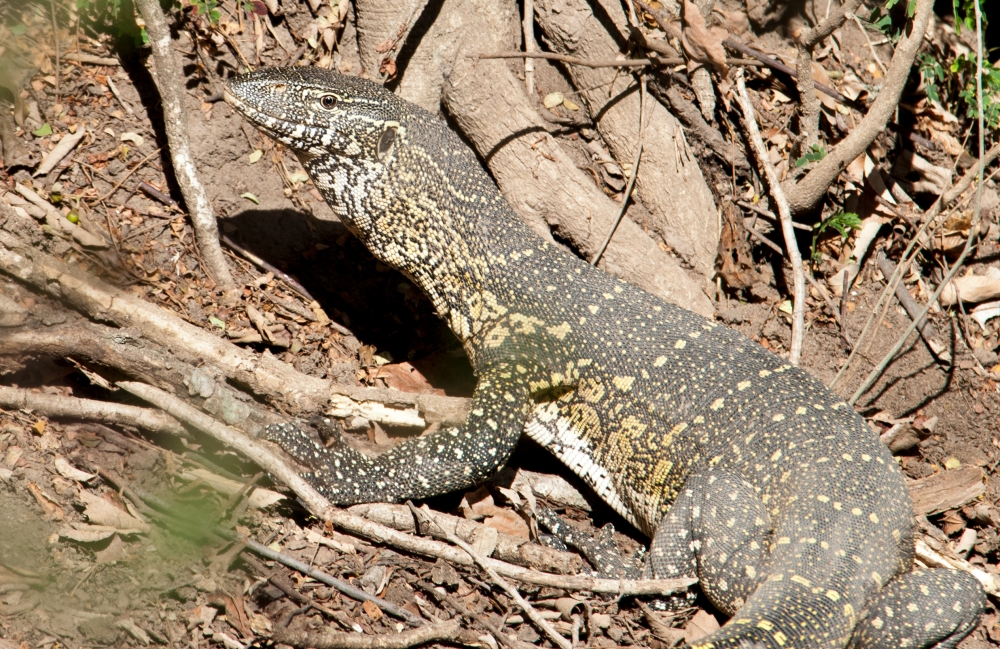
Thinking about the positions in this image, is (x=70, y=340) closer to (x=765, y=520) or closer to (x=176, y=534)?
(x=176, y=534)

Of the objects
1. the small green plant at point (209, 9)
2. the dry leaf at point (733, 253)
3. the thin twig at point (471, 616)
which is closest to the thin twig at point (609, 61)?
the dry leaf at point (733, 253)

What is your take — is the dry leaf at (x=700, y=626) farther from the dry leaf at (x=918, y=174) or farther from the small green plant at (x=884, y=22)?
the small green plant at (x=884, y=22)

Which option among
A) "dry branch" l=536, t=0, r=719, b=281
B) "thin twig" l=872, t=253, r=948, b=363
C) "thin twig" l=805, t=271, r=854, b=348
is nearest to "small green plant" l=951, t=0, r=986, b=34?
"thin twig" l=872, t=253, r=948, b=363

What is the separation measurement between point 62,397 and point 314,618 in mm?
1889

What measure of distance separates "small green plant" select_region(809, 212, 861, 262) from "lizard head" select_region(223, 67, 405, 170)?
13.1 feet

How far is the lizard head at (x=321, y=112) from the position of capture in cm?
512

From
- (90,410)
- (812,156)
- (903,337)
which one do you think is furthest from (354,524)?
(812,156)

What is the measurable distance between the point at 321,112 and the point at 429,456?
2.40m

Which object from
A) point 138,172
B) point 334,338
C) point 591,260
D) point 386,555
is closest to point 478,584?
point 386,555

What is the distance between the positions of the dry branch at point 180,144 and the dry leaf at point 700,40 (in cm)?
401

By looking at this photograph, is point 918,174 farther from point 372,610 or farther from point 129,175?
point 129,175

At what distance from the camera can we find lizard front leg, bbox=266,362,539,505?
4906 mm

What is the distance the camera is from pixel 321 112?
520cm

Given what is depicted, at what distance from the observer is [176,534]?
411cm
